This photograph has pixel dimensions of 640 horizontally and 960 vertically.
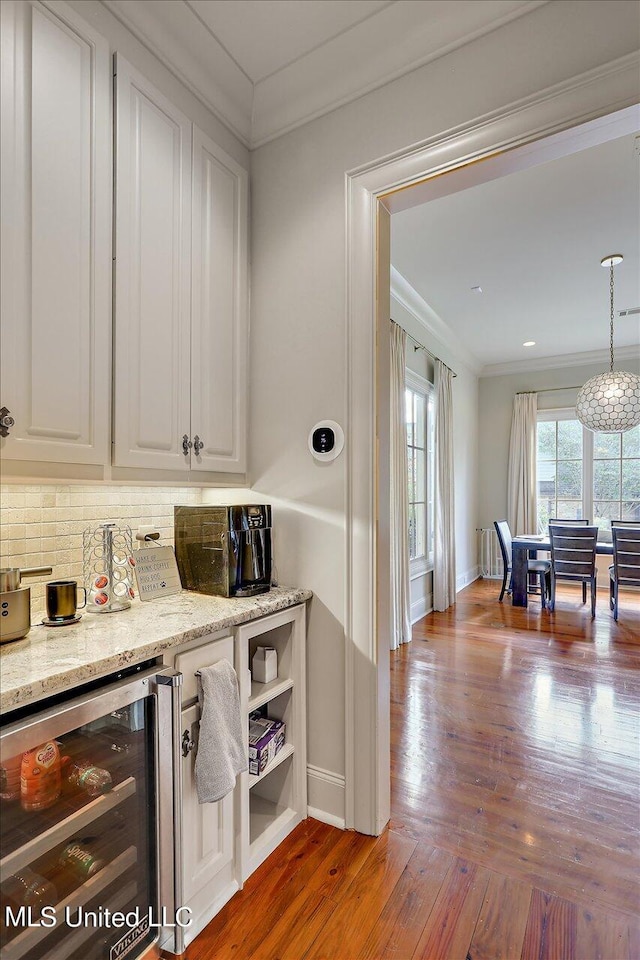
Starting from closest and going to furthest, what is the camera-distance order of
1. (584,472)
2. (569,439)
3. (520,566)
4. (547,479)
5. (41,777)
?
(41,777)
(520,566)
(584,472)
(569,439)
(547,479)

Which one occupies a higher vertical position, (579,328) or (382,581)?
(579,328)

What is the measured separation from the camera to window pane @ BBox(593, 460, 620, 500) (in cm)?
616

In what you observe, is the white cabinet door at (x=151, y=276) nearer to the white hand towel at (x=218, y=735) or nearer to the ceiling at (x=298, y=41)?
the ceiling at (x=298, y=41)

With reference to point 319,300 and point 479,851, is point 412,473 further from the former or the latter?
point 479,851

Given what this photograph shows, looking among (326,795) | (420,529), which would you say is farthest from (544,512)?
(326,795)

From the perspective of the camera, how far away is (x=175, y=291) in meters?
1.72

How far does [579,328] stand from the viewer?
5.34 metres

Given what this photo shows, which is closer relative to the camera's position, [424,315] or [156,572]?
[156,572]

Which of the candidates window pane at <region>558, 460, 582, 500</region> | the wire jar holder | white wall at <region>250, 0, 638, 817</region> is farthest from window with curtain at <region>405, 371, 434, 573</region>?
the wire jar holder

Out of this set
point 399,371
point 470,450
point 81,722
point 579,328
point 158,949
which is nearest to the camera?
point 81,722

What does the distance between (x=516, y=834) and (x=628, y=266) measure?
406 cm

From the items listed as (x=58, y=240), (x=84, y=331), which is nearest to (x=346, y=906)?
(x=84, y=331)

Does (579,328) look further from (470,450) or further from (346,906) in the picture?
(346,906)

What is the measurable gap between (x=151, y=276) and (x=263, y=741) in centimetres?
168
